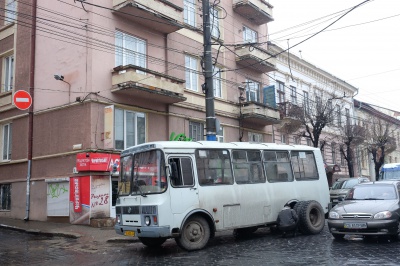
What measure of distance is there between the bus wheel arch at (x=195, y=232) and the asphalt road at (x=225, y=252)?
0.74ft

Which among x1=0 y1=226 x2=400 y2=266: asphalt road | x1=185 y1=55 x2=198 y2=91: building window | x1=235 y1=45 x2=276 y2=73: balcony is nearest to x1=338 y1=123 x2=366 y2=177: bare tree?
x1=235 y1=45 x2=276 y2=73: balcony

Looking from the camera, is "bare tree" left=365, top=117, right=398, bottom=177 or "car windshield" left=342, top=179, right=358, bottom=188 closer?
"car windshield" left=342, top=179, right=358, bottom=188

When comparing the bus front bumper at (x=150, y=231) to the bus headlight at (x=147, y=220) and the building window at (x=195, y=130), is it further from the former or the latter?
the building window at (x=195, y=130)

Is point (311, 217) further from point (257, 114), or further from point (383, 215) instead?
point (257, 114)

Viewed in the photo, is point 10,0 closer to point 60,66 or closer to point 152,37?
point 60,66

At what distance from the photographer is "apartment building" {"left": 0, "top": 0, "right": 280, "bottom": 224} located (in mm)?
16422

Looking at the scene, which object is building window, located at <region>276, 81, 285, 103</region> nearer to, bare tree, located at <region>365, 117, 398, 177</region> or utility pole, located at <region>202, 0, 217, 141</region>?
bare tree, located at <region>365, 117, 398, 177</region>

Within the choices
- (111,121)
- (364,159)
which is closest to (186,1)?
(111,121)

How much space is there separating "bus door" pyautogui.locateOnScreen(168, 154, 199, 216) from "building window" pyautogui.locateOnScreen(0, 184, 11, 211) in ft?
42.7

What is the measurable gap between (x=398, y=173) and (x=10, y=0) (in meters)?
23.7

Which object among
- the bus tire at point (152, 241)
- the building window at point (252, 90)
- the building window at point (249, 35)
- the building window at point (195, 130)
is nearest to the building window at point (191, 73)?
the building window at point (195, 130)

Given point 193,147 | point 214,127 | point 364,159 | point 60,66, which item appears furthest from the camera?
point 364,159

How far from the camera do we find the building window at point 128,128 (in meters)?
17.2

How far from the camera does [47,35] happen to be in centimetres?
1866
